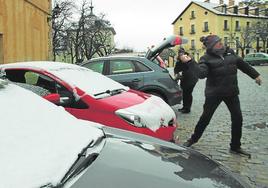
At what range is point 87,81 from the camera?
671cm

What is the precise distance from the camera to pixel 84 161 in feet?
7.68

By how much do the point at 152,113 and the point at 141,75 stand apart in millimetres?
4577

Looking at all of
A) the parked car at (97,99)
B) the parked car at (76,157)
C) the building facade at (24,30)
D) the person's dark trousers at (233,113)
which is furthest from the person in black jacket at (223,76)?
the building facade at (24,30)

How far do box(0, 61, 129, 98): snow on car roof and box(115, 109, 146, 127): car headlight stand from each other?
1.95 feet

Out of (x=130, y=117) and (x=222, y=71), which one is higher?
(x=222, y=71)

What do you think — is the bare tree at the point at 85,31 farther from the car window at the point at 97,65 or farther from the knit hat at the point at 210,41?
the knit hat at the point at 210,41

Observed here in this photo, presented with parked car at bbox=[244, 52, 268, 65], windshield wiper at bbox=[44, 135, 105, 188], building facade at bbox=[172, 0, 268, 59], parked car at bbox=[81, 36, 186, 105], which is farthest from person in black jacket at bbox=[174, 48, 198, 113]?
building facade at bbox=[172, 0, 268, 59]

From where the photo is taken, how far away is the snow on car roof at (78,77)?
6.45 metres

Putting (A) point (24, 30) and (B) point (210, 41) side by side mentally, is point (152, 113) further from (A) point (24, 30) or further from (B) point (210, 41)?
(A) point (24, 30)

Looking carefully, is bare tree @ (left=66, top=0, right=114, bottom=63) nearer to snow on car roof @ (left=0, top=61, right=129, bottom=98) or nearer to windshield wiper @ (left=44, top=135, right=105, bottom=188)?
snow on car roof @ (left=0, top=61, right=129, bottom=98)

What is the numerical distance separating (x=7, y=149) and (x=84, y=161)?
0.39 meters

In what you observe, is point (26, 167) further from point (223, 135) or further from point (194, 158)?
point (223, 135)

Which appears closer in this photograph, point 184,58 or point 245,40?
point 184,58

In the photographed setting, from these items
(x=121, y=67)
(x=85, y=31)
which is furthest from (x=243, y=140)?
(x=85, y=31)
